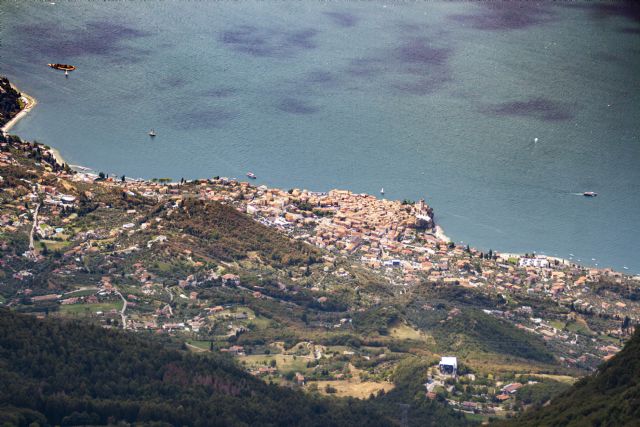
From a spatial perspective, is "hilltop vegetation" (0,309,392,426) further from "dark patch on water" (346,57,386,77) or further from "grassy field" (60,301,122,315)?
"dark patch on water" (346,57,386,77)

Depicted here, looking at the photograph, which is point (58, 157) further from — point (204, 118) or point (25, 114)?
point (204, 118)

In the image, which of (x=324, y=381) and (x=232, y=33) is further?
(x=232, y=33)

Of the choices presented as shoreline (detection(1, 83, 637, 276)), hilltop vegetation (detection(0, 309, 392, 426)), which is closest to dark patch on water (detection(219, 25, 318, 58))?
shoreline (detection(1, 83, 637, 276))

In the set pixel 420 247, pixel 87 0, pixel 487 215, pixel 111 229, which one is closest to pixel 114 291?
pixel 111 229

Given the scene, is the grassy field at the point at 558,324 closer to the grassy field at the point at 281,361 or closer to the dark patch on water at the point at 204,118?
the grassy field at the point at 281,361

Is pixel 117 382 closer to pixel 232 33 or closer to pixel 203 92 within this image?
pixel 203 92

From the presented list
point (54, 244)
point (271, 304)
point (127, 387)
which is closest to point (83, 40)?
point (54, 244)

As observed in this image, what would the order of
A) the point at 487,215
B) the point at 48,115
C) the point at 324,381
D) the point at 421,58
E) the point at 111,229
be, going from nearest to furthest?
the point at 324,381 → the point at 111,229 → the point at 487,215 → the point at 48,115 → the point at 421,58
